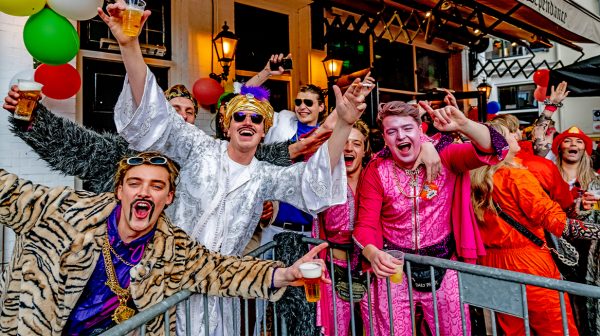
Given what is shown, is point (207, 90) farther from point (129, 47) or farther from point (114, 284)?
point (114, 284)

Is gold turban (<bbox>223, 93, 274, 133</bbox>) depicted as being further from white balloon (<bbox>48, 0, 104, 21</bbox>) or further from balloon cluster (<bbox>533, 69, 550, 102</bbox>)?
balloon cluster (<bbox>533, 69, 550, 102</bbox>)

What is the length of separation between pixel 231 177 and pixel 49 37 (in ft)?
6.78

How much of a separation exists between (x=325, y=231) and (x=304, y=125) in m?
1.32

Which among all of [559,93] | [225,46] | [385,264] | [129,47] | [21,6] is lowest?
[385,264]

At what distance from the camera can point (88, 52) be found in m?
5.14

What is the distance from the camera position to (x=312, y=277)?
177 cm

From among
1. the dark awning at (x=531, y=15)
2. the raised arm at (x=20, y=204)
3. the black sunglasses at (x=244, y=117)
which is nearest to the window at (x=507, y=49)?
the dark awning at (x=531, y=15)

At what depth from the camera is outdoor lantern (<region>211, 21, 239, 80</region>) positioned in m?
5.77

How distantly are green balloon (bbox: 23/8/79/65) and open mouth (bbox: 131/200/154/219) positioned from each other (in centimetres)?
212

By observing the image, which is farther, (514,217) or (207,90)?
(207,90)

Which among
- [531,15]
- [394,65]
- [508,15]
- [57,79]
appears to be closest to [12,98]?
[57,79]

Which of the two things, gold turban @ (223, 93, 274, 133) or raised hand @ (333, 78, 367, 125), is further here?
gold turban @ (223, 93, 274, 133)

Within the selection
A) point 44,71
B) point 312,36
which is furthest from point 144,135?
point 312,36

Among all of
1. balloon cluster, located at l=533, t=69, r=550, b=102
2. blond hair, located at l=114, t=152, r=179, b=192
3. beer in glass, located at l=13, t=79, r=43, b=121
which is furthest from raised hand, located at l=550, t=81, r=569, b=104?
beer in glass, located at l=13, t=79, r=43, b=121
